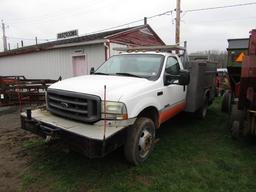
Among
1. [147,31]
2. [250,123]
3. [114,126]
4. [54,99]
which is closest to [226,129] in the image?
[250,123]

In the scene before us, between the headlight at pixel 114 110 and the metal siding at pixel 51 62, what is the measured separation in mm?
9077

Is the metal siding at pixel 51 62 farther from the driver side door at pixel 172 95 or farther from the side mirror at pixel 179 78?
the side mirror at pixel 179 78

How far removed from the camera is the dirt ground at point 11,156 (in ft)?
10.8

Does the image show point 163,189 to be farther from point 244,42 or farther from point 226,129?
point 244,42

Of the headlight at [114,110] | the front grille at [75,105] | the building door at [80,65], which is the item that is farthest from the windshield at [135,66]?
the building door at [80,65]

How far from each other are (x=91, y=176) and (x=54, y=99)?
145cm

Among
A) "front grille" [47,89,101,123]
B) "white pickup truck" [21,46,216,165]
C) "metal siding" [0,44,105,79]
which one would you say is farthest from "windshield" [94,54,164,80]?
"metal siding" [0,44,105,79]

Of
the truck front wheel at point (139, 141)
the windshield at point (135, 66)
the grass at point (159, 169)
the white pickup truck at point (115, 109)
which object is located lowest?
the grass at point (159, 169)

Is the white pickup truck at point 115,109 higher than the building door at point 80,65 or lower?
lower

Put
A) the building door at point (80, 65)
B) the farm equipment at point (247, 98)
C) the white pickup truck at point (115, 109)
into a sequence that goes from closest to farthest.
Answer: the white pickup truck at point (115, 109)
the farm equipment at point (247, 98)
the building door at point (80, 65)

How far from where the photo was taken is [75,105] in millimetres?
3344

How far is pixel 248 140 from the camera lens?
493 cm

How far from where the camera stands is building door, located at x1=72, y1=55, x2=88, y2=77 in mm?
13088

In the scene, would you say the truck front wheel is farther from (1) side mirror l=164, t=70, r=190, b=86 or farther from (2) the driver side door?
(1) side mirror l=164, t=70, r=190, b=86
